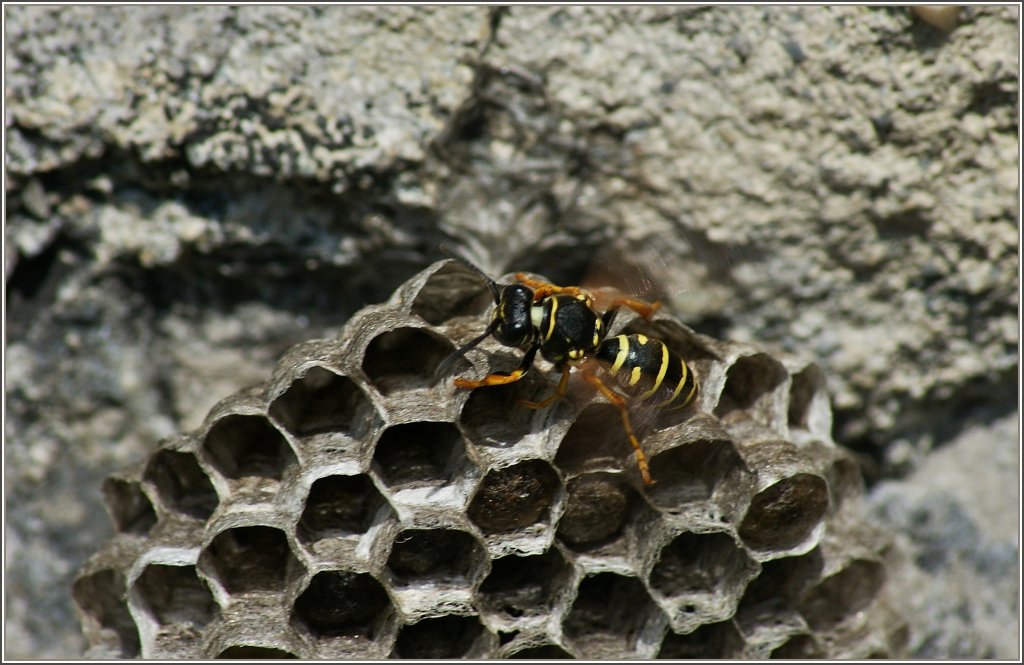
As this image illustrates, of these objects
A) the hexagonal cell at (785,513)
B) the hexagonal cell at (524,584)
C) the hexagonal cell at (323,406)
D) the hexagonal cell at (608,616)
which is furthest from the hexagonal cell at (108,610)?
the hexagonal cell at (785,513)

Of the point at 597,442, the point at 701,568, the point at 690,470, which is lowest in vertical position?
the point at 701,568

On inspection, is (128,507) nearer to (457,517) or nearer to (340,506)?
(340,506)

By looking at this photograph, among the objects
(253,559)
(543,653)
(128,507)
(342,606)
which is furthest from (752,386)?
(128,507)

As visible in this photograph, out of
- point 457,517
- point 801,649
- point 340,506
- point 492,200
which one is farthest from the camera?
point 492,200

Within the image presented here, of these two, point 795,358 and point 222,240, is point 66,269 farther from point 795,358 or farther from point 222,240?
point 795,358

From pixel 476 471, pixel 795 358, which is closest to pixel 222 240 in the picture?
pixel 476 471

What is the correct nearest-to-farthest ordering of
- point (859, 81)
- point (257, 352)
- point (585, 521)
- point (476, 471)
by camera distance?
point (476, 471), point (585, 521), point (859, 81), point (257, 352)
